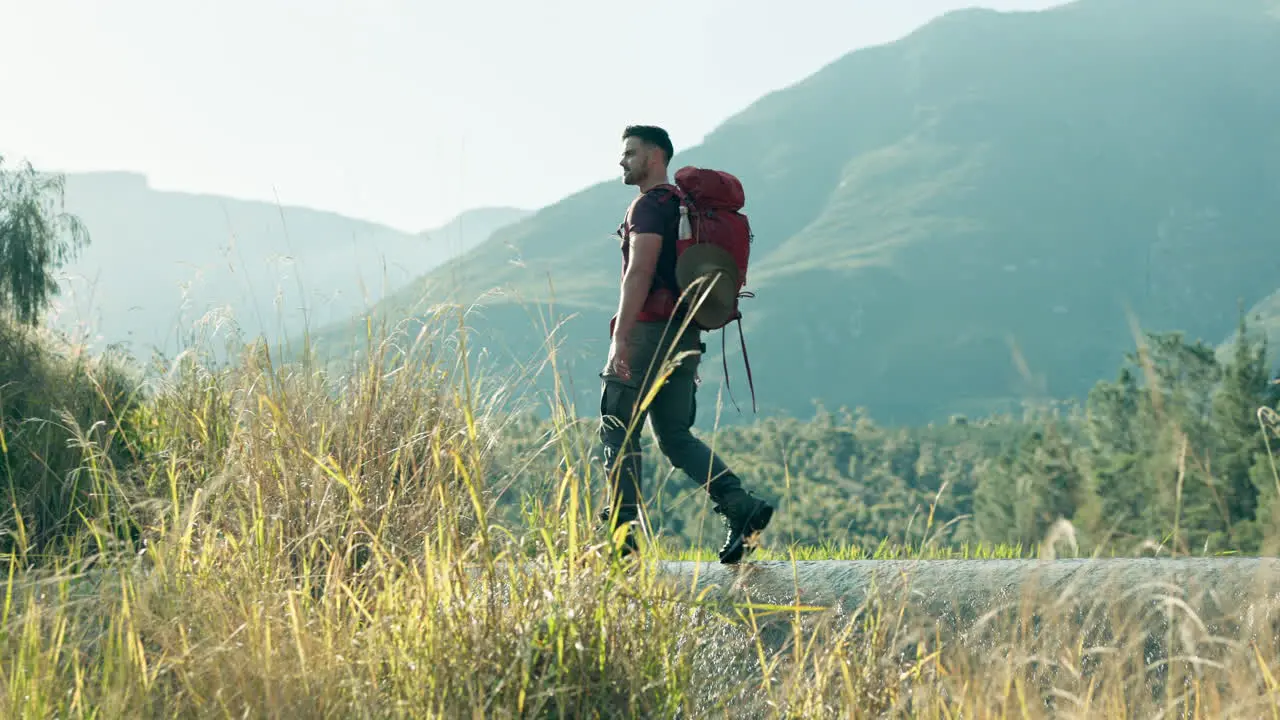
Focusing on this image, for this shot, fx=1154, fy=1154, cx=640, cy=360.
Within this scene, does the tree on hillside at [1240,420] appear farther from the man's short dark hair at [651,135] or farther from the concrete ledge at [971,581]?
the man's short dark hair at [651,135]

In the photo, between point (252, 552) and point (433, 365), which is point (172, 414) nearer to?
point (433, 365)

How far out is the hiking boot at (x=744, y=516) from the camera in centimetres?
432

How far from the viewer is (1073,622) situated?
14.1ft

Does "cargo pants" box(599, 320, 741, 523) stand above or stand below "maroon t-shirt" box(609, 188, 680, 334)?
below

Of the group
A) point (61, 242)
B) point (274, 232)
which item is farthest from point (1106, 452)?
point (274, 232)

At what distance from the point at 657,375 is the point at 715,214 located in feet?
2.19

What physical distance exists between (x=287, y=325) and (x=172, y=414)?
49.1 inches

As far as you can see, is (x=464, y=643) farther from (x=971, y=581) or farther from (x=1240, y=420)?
(x=1240, y=420)

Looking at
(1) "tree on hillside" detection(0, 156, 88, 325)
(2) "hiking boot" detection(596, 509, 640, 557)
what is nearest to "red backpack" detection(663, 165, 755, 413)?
(2) "hiking boot" detection(596, 509, 640, 557)

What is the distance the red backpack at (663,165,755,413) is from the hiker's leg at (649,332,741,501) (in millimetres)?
177

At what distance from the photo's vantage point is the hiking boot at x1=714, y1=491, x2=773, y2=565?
4.32m

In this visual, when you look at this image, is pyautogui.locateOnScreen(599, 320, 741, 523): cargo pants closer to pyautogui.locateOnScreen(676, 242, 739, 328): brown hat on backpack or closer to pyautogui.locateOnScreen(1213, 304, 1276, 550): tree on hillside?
pyautogui.locateOnScreen(676, 242, 739, 328): brown hat on backpack

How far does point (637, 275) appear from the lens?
4.36 metres

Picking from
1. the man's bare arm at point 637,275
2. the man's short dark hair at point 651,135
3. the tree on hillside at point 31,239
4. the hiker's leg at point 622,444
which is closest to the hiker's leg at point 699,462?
the hiker's leg at point 622,444
